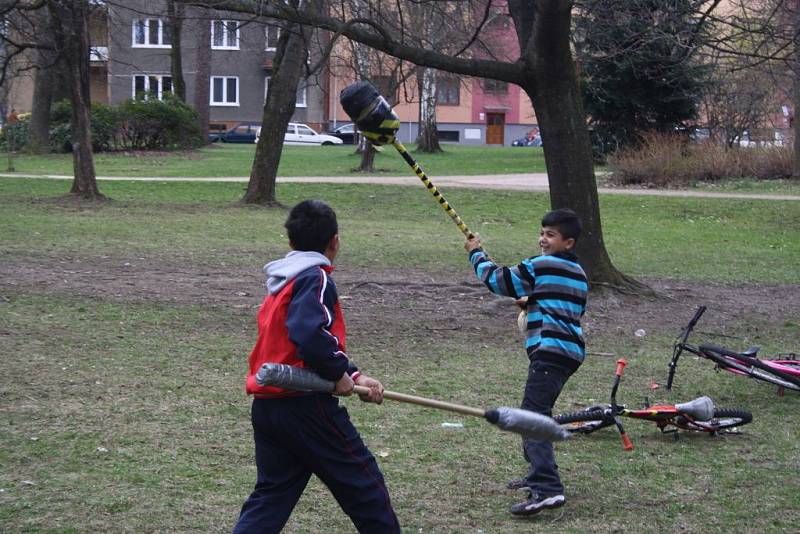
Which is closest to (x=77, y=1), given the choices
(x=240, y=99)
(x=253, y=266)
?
(x=253, y=266)

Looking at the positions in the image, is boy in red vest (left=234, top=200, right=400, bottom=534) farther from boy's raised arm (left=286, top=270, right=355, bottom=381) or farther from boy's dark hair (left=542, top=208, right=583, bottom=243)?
boy's dark hair (left=542, top=208, right=583, bottom=243)

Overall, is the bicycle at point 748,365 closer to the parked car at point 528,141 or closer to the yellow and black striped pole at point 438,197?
the yellow and black striped pole at point 438,197

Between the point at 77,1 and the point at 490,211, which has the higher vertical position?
the point at 77,1

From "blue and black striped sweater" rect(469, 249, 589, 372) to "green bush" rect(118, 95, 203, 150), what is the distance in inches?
1287

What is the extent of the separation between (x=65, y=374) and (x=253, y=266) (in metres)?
5.43

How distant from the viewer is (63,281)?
1112 centimetres

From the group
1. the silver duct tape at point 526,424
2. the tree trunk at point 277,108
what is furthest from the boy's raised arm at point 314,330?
the tree trunk at point 277,108

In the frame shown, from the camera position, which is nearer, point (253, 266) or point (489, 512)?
point (489, 512)

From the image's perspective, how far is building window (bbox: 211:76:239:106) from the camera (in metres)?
61.3

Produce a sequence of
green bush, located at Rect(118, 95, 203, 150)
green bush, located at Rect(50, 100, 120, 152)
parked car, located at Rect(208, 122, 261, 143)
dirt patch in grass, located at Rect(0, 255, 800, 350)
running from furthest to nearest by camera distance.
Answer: parked car, located at Rect(208, 122, 261, 143) < green bush, located at Rect(118, 95, 203, 150) < green bush, located at Rect(50, 100, 120, 152) < dirt patch in grass, located at Rect(0, 255, 800, 350)

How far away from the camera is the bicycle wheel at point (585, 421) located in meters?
6.07

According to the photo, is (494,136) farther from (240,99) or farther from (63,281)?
(63,281)

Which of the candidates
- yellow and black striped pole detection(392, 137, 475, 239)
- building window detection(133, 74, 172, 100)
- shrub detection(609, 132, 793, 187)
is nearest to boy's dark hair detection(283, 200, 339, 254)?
yellow and black striped pole detection(392, 137, 475, 239)

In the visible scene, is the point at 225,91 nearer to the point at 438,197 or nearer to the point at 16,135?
the point at 16,135
